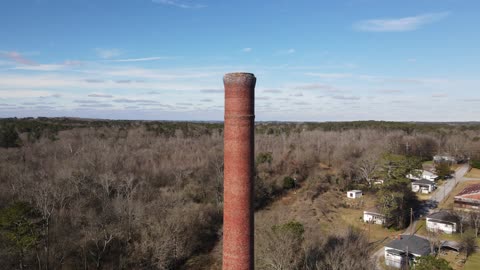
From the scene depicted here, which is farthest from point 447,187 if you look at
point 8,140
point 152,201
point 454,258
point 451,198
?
point 8,140

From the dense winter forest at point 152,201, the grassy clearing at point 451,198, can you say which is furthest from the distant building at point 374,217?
the grassy clearing at point 451,198

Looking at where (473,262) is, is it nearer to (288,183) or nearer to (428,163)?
(288,183)

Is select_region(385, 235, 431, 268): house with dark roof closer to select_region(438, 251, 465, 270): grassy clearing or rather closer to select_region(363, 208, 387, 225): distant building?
select_region(438, 251, 465, 270): grassy clearing

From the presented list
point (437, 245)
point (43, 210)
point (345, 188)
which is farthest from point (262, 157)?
point (43, 210)

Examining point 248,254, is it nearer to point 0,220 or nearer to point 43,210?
point 0,220

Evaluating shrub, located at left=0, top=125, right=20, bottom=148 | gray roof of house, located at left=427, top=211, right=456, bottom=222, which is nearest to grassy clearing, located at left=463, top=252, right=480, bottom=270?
gray roof of house, located at left=427, top=211, right=456, bottom=222

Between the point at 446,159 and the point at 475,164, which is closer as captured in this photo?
the point at 475,164
